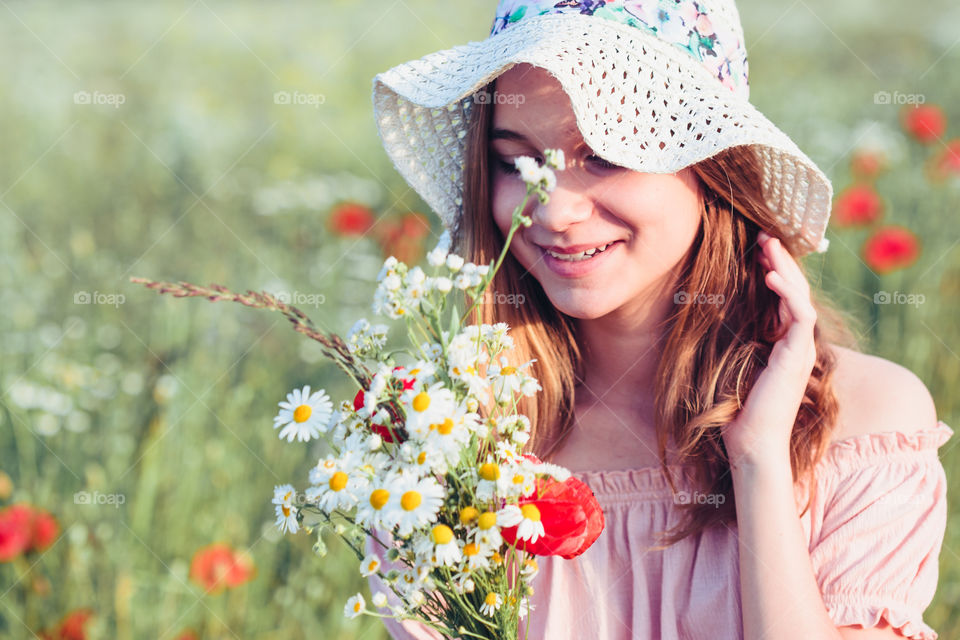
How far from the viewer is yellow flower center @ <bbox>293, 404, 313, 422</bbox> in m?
1.00

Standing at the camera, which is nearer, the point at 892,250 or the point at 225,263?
the point at 892,250

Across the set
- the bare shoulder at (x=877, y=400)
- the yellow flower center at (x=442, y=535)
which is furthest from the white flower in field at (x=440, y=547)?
the bare shoulder at (x=877, y=400)

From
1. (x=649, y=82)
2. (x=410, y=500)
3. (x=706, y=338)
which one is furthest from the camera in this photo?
(x=706, y=338)

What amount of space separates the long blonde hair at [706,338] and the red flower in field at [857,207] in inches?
51.5

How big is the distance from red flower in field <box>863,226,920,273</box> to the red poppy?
468mm

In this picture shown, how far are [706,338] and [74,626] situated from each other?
6.03 feet

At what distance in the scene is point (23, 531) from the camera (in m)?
2.29

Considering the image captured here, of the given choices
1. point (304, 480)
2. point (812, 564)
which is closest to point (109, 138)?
point (304, 480)

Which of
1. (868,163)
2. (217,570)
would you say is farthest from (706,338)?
(868,163)

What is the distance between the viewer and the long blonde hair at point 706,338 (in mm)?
1678

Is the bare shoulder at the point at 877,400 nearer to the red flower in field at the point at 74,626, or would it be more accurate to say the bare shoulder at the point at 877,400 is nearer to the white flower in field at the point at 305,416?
the white flower in field at the point at 305,416

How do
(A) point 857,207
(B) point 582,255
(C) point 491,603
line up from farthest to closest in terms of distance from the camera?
(A) point 857,207
(B) point 582,255
(C) point 491,603

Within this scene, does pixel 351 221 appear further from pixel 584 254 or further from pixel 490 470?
pixel 490 470

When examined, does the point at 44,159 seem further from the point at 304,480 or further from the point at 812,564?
the point at 812,564
